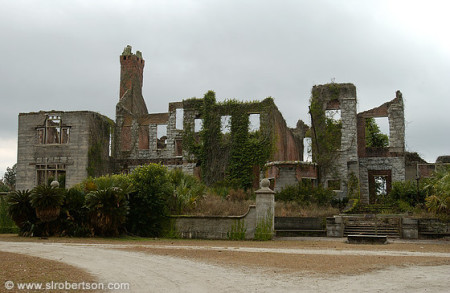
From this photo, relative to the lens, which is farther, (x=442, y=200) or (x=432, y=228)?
(x=432, y=228)

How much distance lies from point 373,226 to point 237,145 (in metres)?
13.0

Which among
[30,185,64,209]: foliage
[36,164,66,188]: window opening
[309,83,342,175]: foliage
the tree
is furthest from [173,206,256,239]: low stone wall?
the tree

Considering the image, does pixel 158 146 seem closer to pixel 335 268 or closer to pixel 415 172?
pixel 415 172

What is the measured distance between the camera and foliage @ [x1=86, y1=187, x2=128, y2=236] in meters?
17.2

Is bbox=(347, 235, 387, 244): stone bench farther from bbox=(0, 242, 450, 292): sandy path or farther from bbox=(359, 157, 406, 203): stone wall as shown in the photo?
bbox=(359, 157, 406, 203): stone wall

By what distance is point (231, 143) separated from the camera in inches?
1199

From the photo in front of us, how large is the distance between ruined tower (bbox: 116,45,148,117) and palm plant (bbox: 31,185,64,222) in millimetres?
21042

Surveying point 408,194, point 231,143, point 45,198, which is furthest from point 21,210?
point 408,194

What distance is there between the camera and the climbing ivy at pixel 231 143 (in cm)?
2963

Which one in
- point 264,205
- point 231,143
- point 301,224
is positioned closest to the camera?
point 264,205

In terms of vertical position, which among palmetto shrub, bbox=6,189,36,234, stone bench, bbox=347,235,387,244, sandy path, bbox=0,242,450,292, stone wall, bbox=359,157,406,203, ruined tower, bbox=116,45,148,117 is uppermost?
ruined tower, bbox=116,45,148,117

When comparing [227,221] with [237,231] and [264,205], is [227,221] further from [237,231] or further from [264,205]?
[264,205]

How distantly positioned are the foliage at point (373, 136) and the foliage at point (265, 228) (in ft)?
91.6

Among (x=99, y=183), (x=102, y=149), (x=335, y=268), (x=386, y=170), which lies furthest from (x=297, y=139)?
(x=335, y=268)
